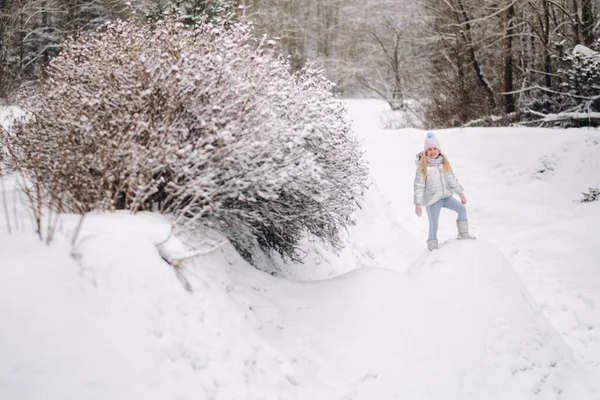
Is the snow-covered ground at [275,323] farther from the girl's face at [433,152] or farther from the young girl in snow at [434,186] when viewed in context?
the girl's face at [433,152]

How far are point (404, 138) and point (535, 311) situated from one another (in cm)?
914

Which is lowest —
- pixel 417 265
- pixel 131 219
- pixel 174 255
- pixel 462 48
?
pixel 417 265

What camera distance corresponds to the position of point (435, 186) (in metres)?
5.36

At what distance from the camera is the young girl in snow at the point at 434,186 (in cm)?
535

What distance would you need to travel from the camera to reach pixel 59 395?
197cm

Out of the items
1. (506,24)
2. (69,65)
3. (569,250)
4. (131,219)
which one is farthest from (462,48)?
(131,219)

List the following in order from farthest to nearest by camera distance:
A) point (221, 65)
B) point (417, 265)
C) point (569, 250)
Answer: point (569, 250) → point (417, 265) → point (221, 65)

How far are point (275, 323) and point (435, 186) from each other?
2731mm

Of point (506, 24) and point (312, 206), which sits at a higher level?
point (506, 24)

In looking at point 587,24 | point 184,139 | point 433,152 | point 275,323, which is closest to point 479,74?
point 587,24

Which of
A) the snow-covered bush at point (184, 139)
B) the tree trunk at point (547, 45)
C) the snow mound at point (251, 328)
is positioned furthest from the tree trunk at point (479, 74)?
the snow-covered bush at point (184, 139)

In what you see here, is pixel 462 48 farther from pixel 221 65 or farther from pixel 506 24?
pixel 221 65

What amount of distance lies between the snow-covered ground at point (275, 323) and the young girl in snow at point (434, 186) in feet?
1.82

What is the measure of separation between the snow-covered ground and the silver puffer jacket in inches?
25.9
